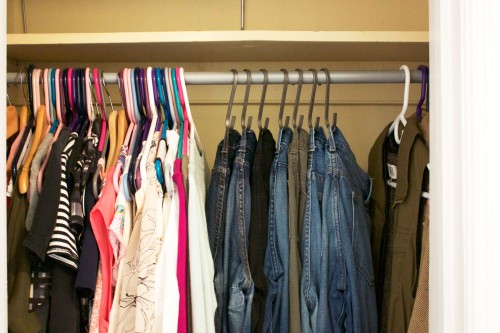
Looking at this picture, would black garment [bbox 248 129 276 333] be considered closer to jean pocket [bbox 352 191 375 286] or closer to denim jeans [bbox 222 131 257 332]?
denim jeans [bbox 222 131 257 332]

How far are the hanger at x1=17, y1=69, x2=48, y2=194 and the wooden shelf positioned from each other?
150 mm

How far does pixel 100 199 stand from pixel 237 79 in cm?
41

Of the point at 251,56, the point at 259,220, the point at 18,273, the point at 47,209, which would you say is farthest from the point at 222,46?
the point at 18,273

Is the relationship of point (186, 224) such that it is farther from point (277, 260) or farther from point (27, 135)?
point (27, 135)

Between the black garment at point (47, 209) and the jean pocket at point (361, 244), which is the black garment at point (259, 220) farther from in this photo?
the black garment at point (47, 209)

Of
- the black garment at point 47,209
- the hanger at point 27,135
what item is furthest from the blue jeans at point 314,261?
the hanger at point 27,135

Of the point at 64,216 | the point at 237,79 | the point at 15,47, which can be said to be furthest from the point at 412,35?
the point at 15,47

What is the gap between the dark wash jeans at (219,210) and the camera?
3.39 feet

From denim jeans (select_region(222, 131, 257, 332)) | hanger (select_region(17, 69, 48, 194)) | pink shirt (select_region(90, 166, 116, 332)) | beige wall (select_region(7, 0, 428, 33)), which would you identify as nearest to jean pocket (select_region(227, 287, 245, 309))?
denim jeans (select_region(222, 131, 257, 332))

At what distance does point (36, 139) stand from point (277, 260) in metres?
0.58

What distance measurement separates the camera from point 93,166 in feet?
3.47

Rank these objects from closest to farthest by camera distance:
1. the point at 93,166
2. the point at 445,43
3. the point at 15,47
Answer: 1. the point at 445,43
2. the point at 93,166
3. the point at 15,47

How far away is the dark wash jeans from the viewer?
103cm

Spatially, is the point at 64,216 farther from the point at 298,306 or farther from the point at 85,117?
the point at 298,306
